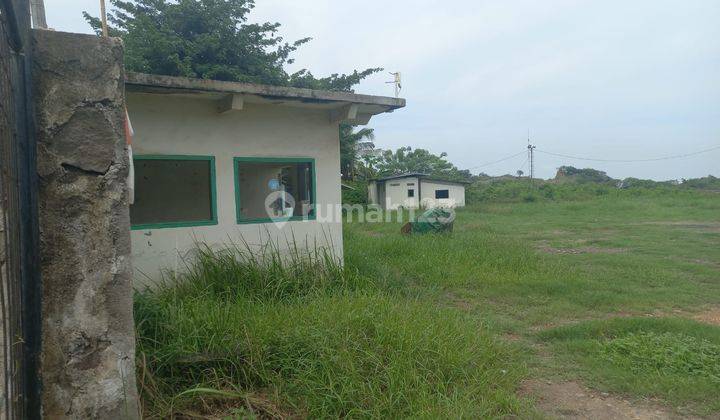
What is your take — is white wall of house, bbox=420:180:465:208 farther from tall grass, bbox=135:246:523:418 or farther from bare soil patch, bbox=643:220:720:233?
tall grass, bbox=135:246:523:418

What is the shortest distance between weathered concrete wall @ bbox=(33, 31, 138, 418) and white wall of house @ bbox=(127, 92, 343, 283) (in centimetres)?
268

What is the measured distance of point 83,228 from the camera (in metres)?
2.11

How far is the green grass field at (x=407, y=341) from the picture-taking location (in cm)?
310

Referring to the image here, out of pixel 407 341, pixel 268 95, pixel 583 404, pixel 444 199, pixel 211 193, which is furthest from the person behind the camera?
pixel 444 199

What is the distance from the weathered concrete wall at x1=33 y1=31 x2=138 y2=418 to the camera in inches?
80.2

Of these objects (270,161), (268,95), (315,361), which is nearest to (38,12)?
(268,95)

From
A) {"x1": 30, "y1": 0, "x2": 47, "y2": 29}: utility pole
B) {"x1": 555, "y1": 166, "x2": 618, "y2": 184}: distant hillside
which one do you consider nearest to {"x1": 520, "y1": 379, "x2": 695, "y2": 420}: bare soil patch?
{"x1": 30, "y1": 0, "x2": 47, "y2": 29}: utility pole

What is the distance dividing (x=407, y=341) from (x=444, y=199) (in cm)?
2448

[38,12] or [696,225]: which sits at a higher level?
[38,12]

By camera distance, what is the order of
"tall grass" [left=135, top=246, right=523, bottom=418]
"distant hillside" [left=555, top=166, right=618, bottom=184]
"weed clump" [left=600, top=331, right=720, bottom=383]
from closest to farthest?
1. "tall grass" [left=135, top=246, right=523, bottom=418]
2. "weed clump" [left=600, top=331, right=720, bottom=383]
3. "distant hillside" [left=555, top=166, right=618, bottom=184]

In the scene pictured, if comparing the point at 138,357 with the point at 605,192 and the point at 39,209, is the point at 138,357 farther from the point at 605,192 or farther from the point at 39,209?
the point at 605,192

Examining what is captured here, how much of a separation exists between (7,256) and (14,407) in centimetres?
53

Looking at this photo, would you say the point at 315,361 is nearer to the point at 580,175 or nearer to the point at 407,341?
the point at 407,341

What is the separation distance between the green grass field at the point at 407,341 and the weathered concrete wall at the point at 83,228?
624mm
